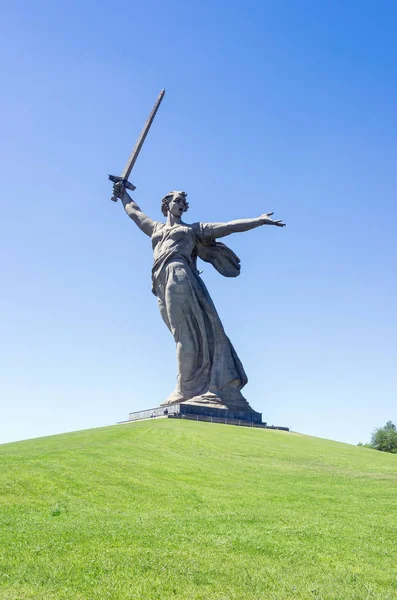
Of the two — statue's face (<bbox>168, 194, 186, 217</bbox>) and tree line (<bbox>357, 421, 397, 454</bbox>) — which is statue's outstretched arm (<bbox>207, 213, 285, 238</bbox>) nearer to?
statue's face (<bbox>168, 194, 186, 217</bbox>)

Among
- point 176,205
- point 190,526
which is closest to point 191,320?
point 176,205

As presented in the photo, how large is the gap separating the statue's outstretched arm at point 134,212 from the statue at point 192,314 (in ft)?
1.48

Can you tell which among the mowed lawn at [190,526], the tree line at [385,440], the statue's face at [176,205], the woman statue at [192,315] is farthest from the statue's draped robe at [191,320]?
the tree line at [385,440]

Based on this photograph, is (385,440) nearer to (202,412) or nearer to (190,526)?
(202,412)

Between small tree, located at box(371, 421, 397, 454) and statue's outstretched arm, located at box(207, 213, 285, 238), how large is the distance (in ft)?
123

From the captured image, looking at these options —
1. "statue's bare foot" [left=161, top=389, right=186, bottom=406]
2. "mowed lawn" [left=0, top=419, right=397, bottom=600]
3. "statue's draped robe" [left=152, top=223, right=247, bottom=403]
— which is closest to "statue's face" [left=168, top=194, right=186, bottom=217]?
"statue's draped robe" [left=152, top=223, right=247, bottom=403]

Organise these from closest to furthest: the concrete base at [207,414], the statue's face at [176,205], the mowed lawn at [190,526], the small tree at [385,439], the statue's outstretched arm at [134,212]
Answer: the mowed lawn at [190,526], the concrete base at [207,414], the statue's face at [176,205], the statue's outstretched arm at [134,212], the small tree at [385,439]

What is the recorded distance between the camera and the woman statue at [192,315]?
28609 mm

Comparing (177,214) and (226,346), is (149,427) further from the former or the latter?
(177,214)

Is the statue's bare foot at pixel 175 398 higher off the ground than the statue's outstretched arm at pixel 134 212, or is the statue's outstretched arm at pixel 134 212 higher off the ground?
the statue's outstretched arm at pixel 134 212

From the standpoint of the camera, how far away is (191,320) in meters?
29.0

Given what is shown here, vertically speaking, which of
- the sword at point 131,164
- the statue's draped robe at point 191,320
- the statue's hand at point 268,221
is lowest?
the statue's draped robe at point 191,320

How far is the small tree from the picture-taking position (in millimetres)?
59656

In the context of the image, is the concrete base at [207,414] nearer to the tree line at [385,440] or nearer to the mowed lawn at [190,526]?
the mowed lawn at [190,526]
